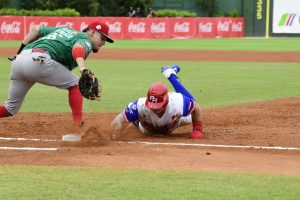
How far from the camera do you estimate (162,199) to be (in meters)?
5.18

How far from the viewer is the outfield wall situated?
36.2 m

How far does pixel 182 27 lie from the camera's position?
145 ft

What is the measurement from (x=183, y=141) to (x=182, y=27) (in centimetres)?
3639

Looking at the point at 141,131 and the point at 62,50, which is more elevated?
the point at 62,50

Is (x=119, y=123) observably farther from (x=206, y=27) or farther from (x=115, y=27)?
(x=206, y=27)

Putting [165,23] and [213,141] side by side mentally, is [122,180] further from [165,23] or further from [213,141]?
[165,23]

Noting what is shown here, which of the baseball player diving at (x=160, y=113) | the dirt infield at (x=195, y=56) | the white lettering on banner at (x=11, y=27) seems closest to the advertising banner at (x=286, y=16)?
the white lettering on banner at (x=11, y=27)

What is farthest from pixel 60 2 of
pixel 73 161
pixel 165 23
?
pixel 73 161

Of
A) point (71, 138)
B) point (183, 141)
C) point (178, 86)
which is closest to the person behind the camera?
point (71, 138)

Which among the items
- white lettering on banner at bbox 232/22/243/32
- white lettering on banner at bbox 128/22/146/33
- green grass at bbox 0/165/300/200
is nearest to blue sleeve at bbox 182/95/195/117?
green grass at bbox 0/165/300/200

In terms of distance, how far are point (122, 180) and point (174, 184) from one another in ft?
1.45

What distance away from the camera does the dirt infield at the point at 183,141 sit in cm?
666

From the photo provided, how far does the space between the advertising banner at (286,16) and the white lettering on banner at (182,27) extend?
7087 millimetres

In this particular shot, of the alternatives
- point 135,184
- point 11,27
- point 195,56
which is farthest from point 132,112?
point 11,27
